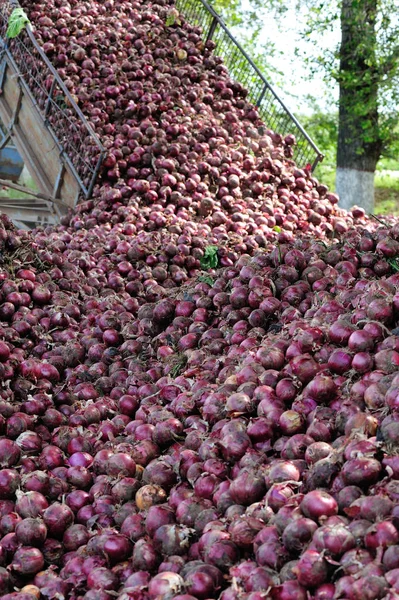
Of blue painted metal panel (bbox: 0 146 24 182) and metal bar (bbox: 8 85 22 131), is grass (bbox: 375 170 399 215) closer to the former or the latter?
blue painted metal panel (bbox: 0 146 24 182)

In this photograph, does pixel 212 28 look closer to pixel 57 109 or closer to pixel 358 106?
pixel 57 109

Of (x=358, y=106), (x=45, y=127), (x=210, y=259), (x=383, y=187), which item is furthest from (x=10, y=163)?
(x=383, y=187)

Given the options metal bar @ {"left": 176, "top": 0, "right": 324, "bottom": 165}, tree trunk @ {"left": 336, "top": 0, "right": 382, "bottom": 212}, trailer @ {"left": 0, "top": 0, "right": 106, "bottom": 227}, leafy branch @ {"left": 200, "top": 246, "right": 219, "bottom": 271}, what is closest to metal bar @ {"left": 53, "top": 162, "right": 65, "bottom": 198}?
trailer @ {"left": 0, "top": 0, "right": 106, "bottom": 227}

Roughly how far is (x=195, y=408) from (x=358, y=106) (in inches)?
327

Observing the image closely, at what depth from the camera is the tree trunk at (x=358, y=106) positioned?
9.38 metres

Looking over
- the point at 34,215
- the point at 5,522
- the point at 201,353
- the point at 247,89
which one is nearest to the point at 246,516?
the point at 5,522

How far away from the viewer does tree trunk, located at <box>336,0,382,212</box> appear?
938 cm

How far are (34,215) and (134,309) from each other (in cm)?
323

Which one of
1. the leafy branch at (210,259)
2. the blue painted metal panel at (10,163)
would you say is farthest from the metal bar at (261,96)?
the blue painted metal panel at (10,163)

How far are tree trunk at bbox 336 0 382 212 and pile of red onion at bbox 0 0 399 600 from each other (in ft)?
18.1

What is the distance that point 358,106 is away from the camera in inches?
372

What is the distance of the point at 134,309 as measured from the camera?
11.3 feet

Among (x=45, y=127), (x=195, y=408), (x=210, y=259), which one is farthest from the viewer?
(x=45, y=127)

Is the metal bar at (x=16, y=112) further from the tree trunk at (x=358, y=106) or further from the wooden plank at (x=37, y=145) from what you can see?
the tree trunk at (x=358, y=106)
